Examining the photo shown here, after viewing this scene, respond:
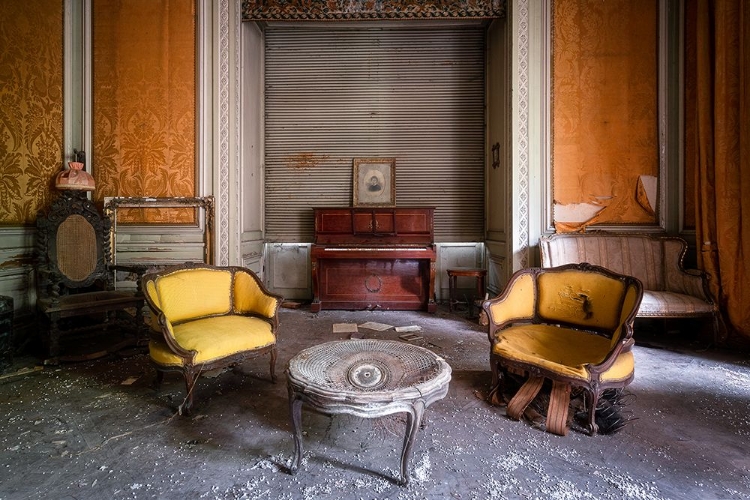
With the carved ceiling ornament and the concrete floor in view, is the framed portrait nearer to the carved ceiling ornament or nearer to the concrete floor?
the carved ceiling ornament

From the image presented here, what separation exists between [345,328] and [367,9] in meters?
3.99

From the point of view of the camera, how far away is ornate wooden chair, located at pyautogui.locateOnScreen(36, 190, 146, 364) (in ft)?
10.8

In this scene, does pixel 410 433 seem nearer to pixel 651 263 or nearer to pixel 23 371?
pixel 23 371

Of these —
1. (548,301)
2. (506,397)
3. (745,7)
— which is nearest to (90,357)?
(506,397)

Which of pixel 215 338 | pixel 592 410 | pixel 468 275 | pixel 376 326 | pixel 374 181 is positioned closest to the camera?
pixel 592 410

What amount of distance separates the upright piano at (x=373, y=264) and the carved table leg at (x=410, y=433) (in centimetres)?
339

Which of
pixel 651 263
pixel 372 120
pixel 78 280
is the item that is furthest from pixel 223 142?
pixel 651 263

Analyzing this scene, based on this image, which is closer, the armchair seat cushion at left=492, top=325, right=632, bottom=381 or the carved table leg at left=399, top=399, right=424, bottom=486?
the carved table leg at left=399, top=399, right=424, bottom=486

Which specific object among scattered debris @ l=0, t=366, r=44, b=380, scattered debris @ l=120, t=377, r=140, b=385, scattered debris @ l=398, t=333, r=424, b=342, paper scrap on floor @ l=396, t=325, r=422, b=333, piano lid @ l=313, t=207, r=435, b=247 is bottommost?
scattered debris @ l=120, t=377, r=140, b=385

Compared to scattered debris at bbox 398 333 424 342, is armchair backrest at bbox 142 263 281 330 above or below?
above

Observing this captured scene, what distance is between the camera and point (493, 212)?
529 centimetres

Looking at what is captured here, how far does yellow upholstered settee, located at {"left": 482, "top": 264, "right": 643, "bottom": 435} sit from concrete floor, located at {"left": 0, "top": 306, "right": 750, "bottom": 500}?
271mm

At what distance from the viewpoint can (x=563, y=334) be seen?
8.50 ft

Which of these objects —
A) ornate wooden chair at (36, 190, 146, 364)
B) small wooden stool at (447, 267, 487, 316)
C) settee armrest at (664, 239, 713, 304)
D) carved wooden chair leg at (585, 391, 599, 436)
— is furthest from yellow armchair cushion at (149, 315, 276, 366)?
settee armrest at (664, 239, 713, 304)
